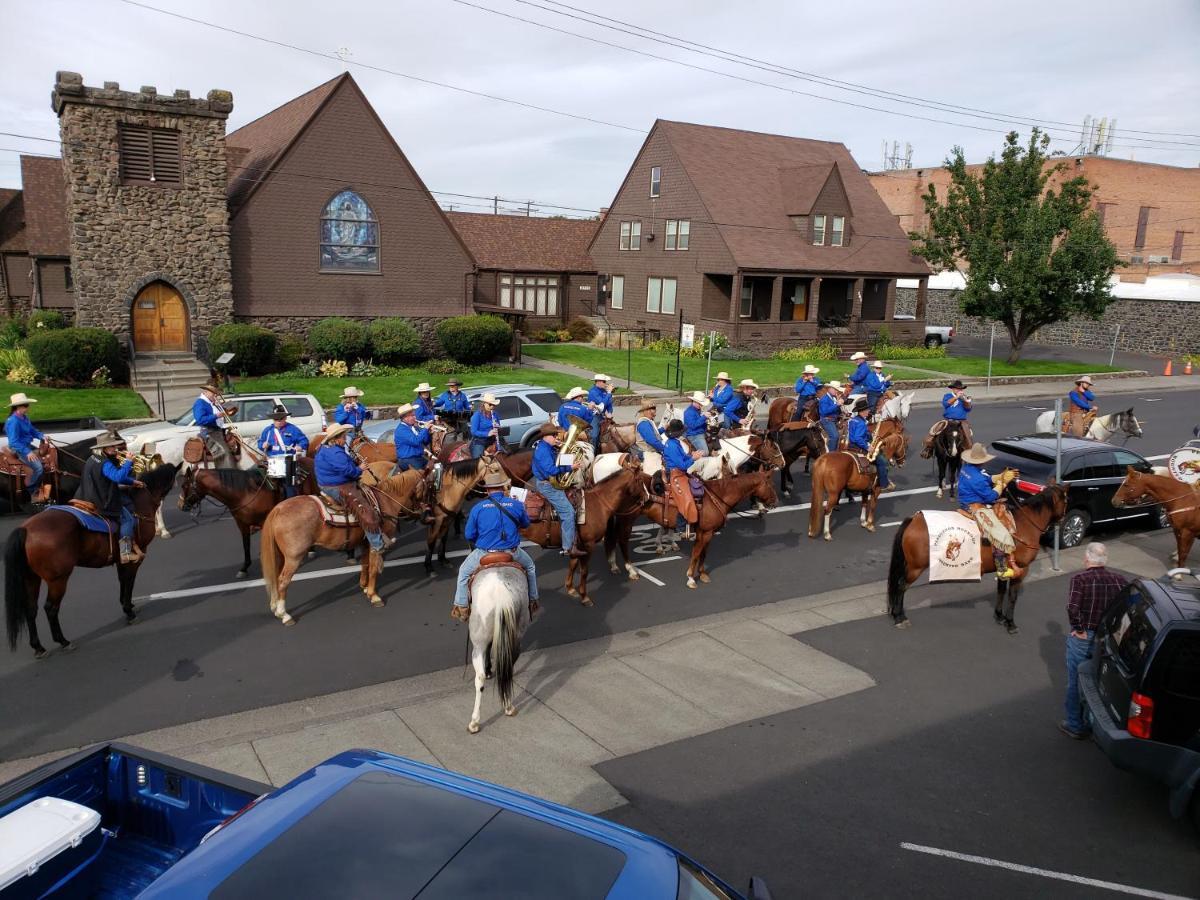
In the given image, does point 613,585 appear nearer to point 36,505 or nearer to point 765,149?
point 36,505

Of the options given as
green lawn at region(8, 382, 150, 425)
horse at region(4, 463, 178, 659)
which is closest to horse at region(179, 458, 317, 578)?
horse at region(4, 463, 178, 659)

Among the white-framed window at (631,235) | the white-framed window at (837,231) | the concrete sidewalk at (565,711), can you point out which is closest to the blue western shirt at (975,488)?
the concrete sidewalk at (565,711)

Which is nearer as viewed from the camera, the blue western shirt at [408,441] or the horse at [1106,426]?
the blue western shirt at [408,441]

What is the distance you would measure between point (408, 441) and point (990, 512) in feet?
30.3

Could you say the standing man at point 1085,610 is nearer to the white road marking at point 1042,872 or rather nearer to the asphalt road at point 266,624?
the white road marking at point 1042,872

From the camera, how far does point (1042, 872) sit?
690 centimetres

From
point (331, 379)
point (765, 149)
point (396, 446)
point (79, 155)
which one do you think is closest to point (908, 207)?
point (765, 149)

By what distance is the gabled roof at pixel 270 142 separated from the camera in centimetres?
3209

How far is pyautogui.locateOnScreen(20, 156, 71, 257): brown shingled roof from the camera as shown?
3891 cm

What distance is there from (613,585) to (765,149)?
41.9m

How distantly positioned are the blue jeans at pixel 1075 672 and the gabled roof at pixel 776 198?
112 ft

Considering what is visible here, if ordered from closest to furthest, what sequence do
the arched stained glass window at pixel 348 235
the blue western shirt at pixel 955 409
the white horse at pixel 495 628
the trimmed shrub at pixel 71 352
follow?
the white horse at pixel 495 628 < the blue western shirt at pixel 955 409 < the trimmed shrub at pixel 71 352 < the arched stained glass window at pixel 348 235

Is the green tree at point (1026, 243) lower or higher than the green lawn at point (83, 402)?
higher

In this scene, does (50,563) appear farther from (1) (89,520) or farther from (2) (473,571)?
(2) (473,571)
